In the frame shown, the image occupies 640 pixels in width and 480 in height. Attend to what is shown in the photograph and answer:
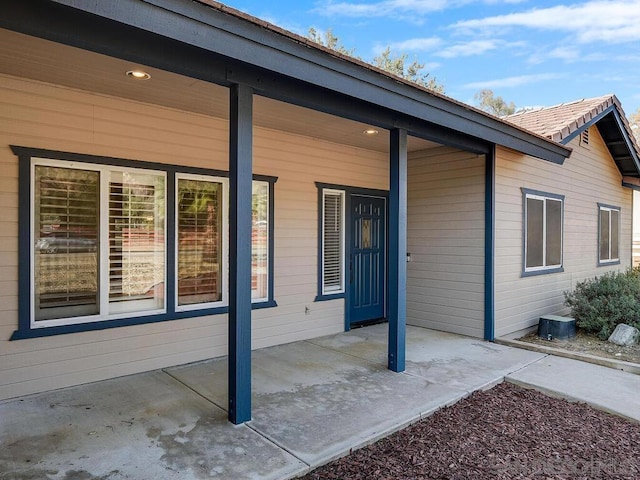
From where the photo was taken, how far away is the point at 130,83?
3.80 meters

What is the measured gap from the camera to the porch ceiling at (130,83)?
3.14 m

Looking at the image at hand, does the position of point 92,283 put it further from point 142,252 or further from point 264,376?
point 264,376

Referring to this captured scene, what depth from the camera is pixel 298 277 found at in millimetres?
5777

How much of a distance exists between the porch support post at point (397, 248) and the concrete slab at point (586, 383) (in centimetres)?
120

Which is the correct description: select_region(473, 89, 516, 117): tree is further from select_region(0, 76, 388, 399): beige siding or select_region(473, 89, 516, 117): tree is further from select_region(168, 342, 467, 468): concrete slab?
select_region(168, 342, 467, 468): concrete slab

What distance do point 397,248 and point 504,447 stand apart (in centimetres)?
206

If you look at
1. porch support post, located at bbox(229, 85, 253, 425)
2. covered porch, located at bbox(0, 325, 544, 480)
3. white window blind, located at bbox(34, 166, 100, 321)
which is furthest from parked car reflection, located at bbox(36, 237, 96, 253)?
porch support post, located at bbox(229, 85, 253, 425)

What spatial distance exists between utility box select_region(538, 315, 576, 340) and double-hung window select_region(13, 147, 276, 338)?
4.55 meters

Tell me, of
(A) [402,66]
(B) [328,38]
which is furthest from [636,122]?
(B) [328,38]

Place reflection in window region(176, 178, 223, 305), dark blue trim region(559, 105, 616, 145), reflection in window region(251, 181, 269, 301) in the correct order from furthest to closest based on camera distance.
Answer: dark blue trim region(559, 105, 616, 145)
reflection in window region(251, 181, 269, 301)
reflection in window region(176, 178, 223, 305)

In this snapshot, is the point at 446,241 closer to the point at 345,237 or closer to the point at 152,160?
the point at 345,237

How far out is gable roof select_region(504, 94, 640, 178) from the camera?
691 cm

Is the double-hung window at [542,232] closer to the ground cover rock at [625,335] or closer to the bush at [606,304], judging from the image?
the bush at [606,304]

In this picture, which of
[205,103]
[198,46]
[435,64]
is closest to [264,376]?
[205,103]
